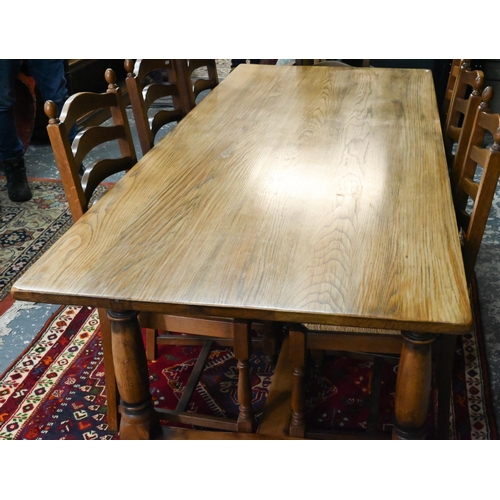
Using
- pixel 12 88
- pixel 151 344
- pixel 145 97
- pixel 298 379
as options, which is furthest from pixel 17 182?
pixel 298 379

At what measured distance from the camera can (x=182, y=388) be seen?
1852 millimetres

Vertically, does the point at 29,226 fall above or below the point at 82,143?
below

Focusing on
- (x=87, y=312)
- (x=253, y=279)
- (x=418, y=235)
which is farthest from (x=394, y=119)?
(x=87, y=312)

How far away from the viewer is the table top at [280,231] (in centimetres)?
97

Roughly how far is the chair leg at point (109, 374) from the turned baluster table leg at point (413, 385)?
2.59ft

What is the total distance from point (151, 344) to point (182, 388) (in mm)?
193

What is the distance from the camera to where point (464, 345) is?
2.03 metres

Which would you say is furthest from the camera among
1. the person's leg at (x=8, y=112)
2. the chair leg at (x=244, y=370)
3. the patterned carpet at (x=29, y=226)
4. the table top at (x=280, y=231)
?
the person's leg at (x=8, y=112)

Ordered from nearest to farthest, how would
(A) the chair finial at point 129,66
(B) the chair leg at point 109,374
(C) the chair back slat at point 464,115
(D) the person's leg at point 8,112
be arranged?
1. (B) the chair leg at point 109,374
2. (C) the chair back slat at point 464,115
3. (A) the chair finial at point 129,66
4. (D) the person's leg at point 8,112

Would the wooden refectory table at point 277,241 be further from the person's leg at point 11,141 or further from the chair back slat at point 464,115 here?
the person's leg at point 11,141

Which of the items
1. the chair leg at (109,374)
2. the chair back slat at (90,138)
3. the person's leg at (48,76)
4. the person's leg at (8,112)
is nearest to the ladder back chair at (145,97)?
the chair back slat at (90,138)

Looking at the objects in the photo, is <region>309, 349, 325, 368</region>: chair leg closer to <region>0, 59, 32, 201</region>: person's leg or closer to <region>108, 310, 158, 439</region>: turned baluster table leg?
<region>108, 310, 158, 439</region>: turned baluster table leg

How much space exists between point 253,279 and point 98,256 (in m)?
0.33

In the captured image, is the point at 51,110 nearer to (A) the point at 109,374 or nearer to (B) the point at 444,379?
(A) the point at 109,374
